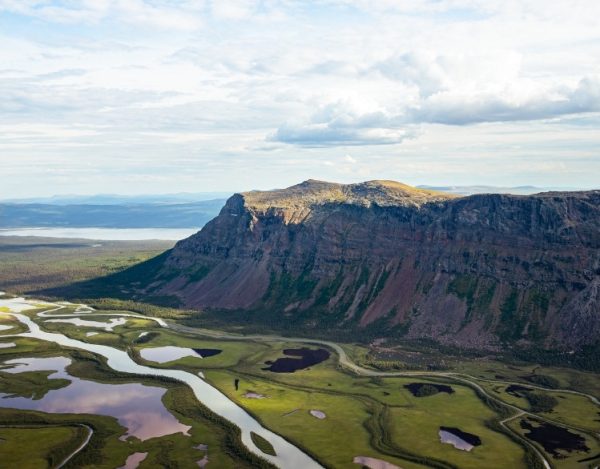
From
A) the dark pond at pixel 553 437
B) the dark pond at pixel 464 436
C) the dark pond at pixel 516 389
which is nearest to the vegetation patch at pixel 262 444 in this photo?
the dark pond at pixel 464 436

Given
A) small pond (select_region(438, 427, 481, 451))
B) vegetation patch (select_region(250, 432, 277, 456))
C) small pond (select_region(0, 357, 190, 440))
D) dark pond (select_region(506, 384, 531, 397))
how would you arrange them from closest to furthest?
1. vegetation patch (select_region(250, 432, 277, 456))
2. small pond (select_region(438, 427, 481, 451))
3. small pond (select_region(0, 357, 190, 440))
4. dark pond (select_region(506, 384, 531, 397))

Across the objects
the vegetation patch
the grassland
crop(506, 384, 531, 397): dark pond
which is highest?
crop(506, 384, 531, 397): dark pond

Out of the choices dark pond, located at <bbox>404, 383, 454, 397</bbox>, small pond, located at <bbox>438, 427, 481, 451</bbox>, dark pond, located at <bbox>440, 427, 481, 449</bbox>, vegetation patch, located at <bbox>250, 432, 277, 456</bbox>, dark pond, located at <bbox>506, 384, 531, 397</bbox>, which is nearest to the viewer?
vegetation patch, located at <bbox>250, 432, 277, 456</bbox>

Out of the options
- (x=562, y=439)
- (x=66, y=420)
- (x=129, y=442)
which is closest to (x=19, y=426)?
(x=66, y=420)

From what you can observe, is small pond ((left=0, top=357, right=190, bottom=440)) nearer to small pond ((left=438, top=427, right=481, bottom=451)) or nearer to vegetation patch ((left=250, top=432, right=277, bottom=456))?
vegetation patch ((left=250, top=432, right=277, bottom=456))

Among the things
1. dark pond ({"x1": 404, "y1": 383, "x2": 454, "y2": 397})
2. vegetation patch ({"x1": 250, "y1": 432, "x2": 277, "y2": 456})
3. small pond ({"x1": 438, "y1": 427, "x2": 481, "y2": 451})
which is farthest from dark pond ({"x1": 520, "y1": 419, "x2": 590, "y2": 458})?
vegetation patch ({"x1": 250, "y1": 432, "x2": 277, "y2": 456})

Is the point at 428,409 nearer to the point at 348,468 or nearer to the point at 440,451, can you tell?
the point at 440,451

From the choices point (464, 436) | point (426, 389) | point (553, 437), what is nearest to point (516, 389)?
point (426, 389)

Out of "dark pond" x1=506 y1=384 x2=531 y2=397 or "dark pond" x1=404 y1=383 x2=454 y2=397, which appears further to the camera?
"dark pond" x1=404 y1=383 x2=454 y2=397
